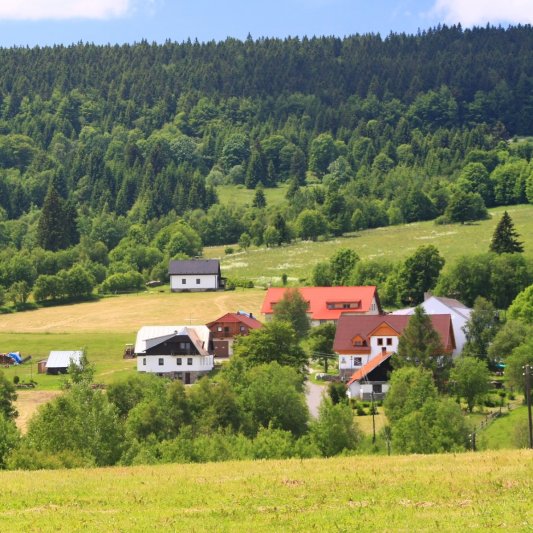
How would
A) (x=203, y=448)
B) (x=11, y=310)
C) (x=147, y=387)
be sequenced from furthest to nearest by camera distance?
(x=11, y=310) < (x=147, y=387) < (x=203, y=448)

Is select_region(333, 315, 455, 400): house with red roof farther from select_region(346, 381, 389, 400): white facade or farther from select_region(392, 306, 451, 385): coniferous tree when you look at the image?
select_region(346, 381, 389, 400): white facade

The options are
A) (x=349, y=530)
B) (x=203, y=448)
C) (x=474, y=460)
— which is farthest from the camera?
(x=203, y=448)

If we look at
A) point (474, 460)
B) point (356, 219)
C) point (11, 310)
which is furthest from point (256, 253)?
point (474, 460)

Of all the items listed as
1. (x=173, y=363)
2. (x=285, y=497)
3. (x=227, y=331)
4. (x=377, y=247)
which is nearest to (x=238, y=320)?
(x=227, y=331)

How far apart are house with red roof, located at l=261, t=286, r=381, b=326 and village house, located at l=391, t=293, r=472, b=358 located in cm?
668

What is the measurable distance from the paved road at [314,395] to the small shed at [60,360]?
17094mm

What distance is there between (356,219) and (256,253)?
16.7 m

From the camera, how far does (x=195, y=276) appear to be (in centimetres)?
11656

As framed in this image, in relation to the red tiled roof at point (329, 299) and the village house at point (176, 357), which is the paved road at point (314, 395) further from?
the red tiled roof at point (329, 299)

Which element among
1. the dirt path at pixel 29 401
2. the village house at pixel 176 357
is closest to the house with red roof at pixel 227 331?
the village house at pixel 176 357

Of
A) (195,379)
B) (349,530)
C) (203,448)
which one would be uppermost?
(349,530)

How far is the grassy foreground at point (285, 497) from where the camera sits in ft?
76.3

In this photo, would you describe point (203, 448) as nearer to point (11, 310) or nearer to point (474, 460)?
point (474, 460)

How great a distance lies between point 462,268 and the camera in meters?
93.1
